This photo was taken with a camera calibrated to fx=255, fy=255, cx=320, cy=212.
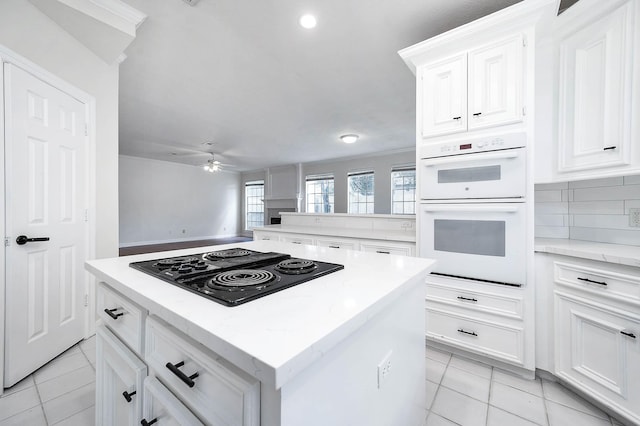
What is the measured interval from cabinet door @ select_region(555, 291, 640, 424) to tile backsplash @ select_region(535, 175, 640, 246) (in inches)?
25.9

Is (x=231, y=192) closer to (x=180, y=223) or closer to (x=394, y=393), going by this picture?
(x=180, y=223)

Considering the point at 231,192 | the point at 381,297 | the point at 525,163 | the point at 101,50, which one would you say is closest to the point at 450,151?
the point at 525,163

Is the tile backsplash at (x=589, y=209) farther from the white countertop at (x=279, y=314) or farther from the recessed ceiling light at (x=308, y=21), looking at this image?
the recessed ceiling light at (x=308, y=21)

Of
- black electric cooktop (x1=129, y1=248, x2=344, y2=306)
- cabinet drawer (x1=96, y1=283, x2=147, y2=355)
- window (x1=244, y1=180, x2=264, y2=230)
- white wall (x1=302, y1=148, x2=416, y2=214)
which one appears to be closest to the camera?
black electric cooktop (x1=129, y1=248, x2=344, y2=306)

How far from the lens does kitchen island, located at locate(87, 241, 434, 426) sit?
0.47 meters

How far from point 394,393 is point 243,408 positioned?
67 cm

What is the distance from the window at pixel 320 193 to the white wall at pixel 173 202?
345cm

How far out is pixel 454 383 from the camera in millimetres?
1691

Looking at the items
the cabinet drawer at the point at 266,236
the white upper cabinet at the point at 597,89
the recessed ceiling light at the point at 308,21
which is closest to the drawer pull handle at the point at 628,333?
the white upper cabinet at the point at 597,89

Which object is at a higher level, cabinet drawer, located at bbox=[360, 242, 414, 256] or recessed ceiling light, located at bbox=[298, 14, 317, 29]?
recessed ceiling light, located at bbox=[298, 14, 317, 29]

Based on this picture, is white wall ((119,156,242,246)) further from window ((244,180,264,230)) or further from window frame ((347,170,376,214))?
window frame ((347,170,376,214))

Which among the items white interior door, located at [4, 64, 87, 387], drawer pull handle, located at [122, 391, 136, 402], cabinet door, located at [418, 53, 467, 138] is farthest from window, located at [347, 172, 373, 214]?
drawer pull handle, located at [122, 391, 136, 402]

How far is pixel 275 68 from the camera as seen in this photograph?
8.96 ft

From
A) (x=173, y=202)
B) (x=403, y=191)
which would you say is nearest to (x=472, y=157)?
(x=403, y=191)
